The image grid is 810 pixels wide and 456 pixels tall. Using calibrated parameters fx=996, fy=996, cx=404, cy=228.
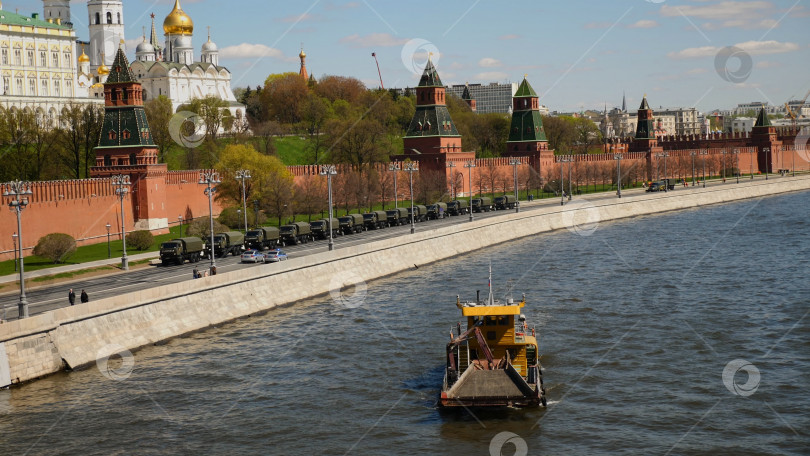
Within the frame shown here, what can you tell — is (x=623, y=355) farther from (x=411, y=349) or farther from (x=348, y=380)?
(x=348, y=380)

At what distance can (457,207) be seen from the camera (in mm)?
87562

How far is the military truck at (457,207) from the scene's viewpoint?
87.1 metres

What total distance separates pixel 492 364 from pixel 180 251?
28922mm

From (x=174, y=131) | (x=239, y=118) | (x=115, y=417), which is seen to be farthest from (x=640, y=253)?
(x=239, y=118)

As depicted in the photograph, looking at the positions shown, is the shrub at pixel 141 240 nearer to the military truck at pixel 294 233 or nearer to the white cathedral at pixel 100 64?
the military truck at pixel 294 233

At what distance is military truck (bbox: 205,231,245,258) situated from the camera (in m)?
57.6

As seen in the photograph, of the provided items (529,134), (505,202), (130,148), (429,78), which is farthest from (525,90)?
(130,148)

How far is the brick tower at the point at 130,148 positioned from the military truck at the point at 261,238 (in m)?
13.7

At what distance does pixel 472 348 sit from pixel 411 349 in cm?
550

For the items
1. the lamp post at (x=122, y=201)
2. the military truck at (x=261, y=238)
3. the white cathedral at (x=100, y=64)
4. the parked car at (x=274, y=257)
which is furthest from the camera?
the white cathedral at (x=100, y=64)

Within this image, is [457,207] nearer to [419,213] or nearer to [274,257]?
[419,213]

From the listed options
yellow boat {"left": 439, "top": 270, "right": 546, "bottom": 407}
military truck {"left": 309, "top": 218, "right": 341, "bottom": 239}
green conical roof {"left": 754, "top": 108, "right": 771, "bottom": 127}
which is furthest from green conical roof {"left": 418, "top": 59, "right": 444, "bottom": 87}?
yellow boat {"left": 439, "top": 270, "right": 546, "bottom": 407}

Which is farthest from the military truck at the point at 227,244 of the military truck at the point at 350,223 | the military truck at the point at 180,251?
the military truck at the point at 350,223

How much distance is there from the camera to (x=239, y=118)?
123188 millimetres
